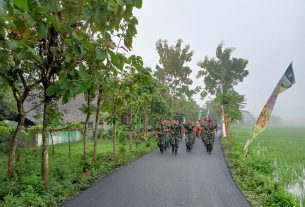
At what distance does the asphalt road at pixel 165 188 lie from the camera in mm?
8922

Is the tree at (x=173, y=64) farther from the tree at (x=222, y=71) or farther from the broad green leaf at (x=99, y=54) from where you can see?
the broad green leaf at (x=99, y=54)

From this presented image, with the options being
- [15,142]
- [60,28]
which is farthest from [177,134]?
[60,28]

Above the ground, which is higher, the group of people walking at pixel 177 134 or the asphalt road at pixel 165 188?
the group of people walking at pixel 177 134

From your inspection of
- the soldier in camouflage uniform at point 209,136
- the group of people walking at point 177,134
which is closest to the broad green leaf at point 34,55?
the group of people walking at point 177,134

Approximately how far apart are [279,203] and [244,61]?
145 feet

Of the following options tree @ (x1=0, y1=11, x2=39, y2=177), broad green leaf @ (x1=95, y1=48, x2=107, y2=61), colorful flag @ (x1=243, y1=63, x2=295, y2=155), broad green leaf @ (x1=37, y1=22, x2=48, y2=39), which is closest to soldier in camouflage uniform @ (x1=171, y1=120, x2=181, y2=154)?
colorful flag @ (x1=243, y1=63, x2=295, y2=155)

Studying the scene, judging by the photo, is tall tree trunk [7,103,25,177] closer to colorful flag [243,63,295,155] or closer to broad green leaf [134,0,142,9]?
broad green leaf [134,0,142,9]

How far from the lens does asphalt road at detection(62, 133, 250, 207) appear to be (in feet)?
29.3

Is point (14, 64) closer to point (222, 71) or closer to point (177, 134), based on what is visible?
point (177, 134)

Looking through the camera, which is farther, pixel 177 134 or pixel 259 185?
pixel 177 134

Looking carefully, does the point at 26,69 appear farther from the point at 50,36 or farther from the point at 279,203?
the point at 279,203

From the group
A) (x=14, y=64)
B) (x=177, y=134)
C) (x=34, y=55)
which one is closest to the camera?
(x=34, y=55)

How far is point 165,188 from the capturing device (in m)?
10.6

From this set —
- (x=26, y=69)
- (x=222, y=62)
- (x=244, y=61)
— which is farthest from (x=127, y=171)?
(x=244, y=61)
